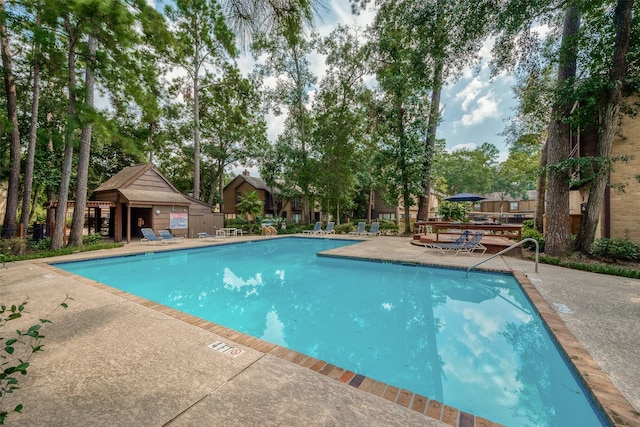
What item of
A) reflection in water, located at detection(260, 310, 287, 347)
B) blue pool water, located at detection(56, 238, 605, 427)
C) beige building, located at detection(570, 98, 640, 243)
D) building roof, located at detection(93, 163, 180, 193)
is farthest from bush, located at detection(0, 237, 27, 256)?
beige building, located at detection(570, 98, 640, 243)

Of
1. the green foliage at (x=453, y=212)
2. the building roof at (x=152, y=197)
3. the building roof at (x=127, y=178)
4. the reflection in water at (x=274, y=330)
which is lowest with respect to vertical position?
the reflection in water at (x=274, y=330)

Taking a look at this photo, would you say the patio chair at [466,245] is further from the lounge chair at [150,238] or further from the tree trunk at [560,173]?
the lounge chair at [150,238]

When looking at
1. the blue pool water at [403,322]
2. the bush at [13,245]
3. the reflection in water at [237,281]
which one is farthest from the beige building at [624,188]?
the bush at [13,245]

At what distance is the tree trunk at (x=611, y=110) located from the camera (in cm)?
736

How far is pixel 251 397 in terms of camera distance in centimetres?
230

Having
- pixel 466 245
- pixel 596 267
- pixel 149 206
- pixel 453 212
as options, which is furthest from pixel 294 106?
pixel 596 267

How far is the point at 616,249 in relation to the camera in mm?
7797

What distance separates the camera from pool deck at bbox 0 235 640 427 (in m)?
2.10

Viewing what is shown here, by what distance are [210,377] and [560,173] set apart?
10.8 metres

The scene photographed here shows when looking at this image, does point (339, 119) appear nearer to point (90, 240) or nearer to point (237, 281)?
point (237, 281)

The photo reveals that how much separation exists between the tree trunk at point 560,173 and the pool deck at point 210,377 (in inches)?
189

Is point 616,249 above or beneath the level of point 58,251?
above

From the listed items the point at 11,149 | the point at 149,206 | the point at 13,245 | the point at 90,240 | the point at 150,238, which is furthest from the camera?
the point at 149,206

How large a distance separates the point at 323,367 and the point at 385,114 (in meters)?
16.2
